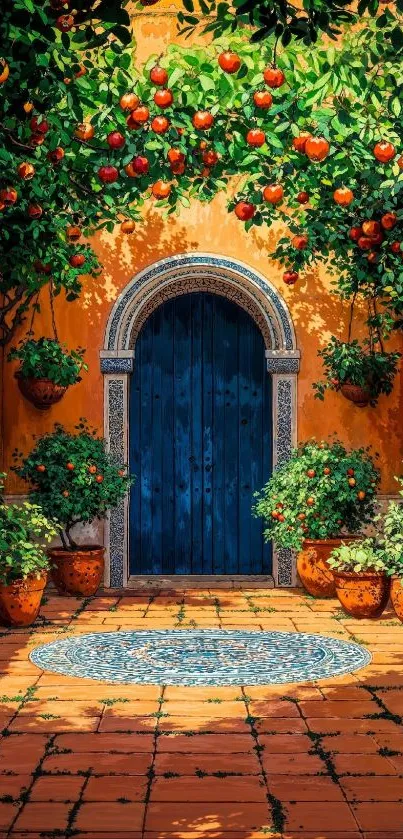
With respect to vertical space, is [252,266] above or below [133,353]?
above

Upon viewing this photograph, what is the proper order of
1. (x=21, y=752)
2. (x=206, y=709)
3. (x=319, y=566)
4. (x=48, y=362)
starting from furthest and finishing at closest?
(x=48, y=362) → (x=319, y=566) → (x=206, y=709) → (x=21, y=752)

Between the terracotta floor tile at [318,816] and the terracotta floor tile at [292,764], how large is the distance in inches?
15.0

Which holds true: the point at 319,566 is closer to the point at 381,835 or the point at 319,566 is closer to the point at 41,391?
the point at 41,391

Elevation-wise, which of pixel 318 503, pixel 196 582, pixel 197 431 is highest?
pixel 197 431

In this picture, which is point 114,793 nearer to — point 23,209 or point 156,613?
point 23,209

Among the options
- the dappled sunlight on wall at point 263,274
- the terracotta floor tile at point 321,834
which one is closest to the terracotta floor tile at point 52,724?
the terracotta floor tile at point 321,834

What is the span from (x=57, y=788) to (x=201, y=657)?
2414 mm

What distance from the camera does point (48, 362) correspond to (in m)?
9.02

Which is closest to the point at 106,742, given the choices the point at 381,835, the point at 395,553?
the point at 381,835

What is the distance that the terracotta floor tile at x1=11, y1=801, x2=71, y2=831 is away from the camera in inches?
138

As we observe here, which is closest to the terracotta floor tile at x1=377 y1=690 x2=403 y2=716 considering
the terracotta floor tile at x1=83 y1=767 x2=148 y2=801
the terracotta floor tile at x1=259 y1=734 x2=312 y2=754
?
the terracotta floor tile at x1=259 y1=734 x2=312 y2=754

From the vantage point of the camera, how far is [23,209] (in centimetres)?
556

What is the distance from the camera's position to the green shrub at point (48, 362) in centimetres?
895

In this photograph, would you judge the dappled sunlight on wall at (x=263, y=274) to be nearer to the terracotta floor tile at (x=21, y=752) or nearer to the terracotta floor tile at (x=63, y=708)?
the terracotta floor tile at (x=63, y=708)
